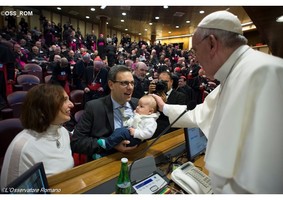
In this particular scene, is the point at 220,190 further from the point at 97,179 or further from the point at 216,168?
the point at 97,179

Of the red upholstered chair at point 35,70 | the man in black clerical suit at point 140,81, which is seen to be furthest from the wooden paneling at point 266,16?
the red upholstered chair at point 35,70

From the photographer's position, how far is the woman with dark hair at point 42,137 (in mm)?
1244

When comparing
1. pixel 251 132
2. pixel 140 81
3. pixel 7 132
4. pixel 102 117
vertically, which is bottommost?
pixel 7 132

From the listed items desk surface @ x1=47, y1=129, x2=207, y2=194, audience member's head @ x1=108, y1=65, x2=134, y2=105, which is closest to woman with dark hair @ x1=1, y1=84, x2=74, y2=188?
desk surface @ x1=47, y1=129, x2=207, y2=194

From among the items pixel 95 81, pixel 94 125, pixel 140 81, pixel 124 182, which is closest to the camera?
pixel 124 182

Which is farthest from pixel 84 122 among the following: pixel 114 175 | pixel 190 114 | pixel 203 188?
A: pixel 203 188

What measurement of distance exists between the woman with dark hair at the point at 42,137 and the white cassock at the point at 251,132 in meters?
1.02

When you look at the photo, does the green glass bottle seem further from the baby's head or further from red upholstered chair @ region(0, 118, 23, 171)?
red upholstered chair @ region(0, 118, 23, 171)

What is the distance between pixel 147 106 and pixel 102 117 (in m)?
0.42

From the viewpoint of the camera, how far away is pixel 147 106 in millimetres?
1886

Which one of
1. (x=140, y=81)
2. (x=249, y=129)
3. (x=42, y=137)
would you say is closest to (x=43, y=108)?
(x=42, y=137)

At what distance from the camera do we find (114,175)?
1352 millimetres

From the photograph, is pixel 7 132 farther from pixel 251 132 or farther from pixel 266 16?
pixel 266 16

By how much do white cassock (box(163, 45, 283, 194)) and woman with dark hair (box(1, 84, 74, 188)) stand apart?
1016 mm
